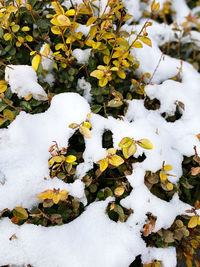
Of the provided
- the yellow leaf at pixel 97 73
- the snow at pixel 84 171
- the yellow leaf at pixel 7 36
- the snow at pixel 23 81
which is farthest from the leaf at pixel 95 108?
the yellow leaf at pixel 7 36

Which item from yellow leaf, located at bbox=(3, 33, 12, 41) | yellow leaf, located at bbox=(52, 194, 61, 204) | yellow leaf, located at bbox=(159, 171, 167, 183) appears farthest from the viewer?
yellow leaf, located at bbox=(3, 33, 12, 41)

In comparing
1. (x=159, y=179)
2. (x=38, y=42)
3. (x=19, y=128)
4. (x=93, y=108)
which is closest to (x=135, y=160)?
(x=159, y=179)

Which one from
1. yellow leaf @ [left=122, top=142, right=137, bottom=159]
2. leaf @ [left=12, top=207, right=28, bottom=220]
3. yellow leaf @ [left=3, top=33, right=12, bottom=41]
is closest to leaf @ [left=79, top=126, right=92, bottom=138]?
yellow leaf @ [left=122, top=142, right=137, bottom=159]

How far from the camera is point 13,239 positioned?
95cm

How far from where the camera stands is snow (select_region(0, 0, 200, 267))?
3.16ft

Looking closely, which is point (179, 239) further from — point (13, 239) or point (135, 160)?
point (13, 239)

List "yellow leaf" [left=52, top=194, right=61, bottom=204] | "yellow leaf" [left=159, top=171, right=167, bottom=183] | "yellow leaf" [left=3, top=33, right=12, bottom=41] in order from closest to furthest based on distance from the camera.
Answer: "yellow leaf" [left=52, top=194, right=61, bottom=204] < "yellow leaf" [left=159, top=171, right=167, bottom=183] < "yellow leaf" [left=3, top=33, right=12, bottom=41]

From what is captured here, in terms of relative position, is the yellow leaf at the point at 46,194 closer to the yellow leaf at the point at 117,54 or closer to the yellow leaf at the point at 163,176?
the yellow leaf at the point at 163,176

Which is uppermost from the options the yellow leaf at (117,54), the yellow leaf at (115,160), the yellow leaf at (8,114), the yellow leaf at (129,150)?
the yellow leaf at (117,54)

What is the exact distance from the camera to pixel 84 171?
3.60ft

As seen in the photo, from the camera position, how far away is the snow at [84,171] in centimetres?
96

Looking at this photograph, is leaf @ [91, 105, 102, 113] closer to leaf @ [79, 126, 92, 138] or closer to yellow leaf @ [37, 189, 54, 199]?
leaf @ [79, 126, 92, 138]

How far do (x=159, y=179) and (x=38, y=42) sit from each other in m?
0.98

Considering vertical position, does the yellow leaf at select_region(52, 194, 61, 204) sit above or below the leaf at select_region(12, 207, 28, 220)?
above
